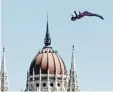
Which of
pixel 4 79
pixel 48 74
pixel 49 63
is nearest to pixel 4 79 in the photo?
pixel 4 79

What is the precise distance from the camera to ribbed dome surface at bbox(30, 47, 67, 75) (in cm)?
12206

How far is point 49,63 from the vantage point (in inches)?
4835

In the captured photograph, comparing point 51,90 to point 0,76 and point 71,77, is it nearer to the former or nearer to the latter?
point 71,77

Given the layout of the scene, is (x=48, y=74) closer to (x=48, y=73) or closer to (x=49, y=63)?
A: (x=48, y=73)

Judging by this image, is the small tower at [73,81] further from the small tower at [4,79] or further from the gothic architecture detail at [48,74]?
the small tower at [4,79]

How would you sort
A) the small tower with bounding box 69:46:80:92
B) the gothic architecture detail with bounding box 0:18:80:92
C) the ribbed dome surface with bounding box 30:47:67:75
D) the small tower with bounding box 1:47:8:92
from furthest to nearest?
the ribbed dome surface with bounding box 30:47:67:75 < the gothic architecture detail with bounding box 0:18:80:92 < the small tower with bounding box 69:46:80:92 < the small tower with bounding box 1:47:8:92

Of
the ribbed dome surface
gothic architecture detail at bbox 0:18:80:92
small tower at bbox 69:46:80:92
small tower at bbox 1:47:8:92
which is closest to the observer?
small tower at bbox 1:47:8:92

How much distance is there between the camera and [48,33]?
422 feet

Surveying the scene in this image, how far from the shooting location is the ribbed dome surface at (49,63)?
122 meters

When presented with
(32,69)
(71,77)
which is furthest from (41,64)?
(71,77)

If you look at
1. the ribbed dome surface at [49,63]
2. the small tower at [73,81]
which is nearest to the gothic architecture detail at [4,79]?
the ribbed dome surface at [49,63]

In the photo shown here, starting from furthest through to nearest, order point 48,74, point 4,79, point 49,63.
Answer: point 49,63, point 48,74, point 4,79

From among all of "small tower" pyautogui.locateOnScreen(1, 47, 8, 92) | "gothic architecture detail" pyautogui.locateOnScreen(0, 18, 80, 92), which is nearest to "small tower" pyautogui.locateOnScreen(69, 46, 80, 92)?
"gothic architecture detail" pyautogui.locateOnScreen(0, 18, 80, 92)

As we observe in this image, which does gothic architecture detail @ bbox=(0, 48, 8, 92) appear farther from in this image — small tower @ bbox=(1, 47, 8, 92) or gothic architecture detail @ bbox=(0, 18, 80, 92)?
gothic architecture detail @ bbox=(0, 18, 80, 92)
